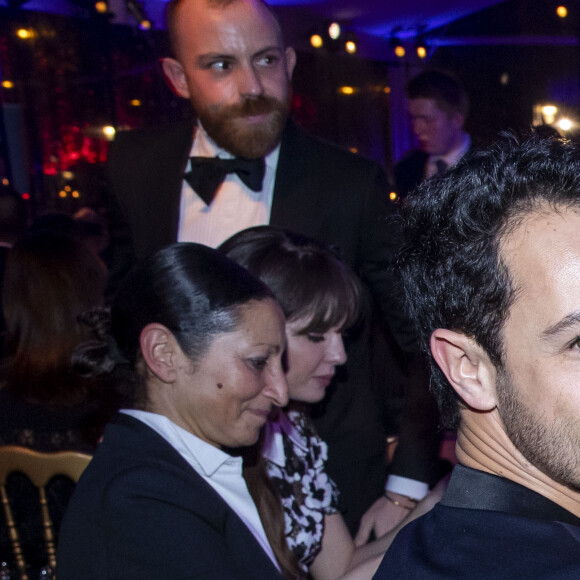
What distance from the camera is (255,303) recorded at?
5.83ft

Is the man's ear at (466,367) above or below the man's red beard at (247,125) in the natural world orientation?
below

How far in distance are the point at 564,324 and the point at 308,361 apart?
1.17 meters

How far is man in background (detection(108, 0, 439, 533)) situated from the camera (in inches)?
85.7

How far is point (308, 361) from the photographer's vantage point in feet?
6.93

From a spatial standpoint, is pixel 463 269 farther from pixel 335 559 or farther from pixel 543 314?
pixel 335 559

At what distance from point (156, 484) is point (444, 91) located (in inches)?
127

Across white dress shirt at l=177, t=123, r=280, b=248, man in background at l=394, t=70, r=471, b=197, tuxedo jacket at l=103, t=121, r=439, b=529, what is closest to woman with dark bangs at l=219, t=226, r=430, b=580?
tuxedo jacket at l=103, t=121, r=439, b=529

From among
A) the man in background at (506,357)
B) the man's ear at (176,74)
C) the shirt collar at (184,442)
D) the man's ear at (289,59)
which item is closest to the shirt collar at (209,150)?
the man's ear at (176,74)

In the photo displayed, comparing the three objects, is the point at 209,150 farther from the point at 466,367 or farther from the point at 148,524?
the point at 466,367

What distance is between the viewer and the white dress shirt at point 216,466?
1.64m

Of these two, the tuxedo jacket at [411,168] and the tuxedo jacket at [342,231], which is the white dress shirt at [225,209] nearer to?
the tuxedo jacket at [342,231]

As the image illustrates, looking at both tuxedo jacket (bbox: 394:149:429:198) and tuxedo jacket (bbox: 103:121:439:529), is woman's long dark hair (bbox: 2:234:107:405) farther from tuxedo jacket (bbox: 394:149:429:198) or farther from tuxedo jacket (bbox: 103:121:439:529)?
tuxedo jacket (bbox: 394:149:429:198)

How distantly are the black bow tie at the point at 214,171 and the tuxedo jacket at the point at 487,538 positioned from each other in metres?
1.43

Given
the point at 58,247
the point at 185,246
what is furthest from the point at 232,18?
the point at 58,247
